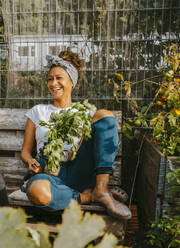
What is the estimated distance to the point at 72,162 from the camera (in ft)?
5.73

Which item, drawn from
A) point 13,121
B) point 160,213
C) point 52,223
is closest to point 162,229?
point 160,213

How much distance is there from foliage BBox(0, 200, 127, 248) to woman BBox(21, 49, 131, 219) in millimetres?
1220

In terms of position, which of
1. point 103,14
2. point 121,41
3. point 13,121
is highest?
point 103,14

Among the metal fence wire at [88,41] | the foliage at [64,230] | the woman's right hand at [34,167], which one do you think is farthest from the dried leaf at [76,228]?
the metal fence wire at [88,41]

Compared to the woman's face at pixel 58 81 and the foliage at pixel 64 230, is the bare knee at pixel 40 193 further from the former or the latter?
the foliage at pixel 64 230

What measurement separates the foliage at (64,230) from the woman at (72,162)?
1.22m

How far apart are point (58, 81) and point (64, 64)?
0.48 ft

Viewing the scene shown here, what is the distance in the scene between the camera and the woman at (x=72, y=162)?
142 cm

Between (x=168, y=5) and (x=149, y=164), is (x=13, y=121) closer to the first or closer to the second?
(x=149, y=164)

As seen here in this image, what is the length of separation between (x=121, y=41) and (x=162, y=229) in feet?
5.26

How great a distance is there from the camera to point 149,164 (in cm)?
192

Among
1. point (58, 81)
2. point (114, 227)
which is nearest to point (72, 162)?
point (114, 227)

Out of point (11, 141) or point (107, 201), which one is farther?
point (11, 141)

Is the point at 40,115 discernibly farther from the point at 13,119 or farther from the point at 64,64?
the point at 64,64
